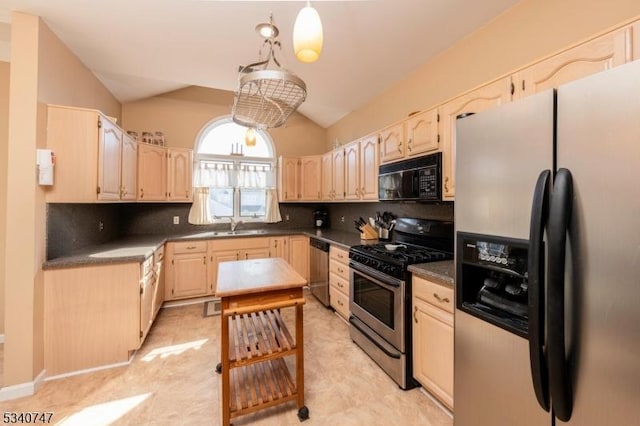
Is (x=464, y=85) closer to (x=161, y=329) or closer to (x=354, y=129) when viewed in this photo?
(x=354, y=129)

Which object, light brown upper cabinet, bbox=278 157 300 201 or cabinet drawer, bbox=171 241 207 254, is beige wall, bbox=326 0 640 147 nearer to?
light brown upper cabinet, bbox=278 157 300 201

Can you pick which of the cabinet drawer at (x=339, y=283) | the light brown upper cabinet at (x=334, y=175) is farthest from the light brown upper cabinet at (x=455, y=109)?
the light brown upper cabinet at (x=334, y=175)

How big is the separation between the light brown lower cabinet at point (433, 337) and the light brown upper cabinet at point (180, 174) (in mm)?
3494

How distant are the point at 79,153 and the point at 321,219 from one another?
3.45m

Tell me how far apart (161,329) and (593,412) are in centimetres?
350

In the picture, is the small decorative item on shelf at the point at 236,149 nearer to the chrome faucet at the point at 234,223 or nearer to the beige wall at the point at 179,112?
the beige wall at the point at 179,112

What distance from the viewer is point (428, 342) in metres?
1.83

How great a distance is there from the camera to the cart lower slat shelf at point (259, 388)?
5.67ft

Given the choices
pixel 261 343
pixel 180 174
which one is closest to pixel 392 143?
pixel 261 343

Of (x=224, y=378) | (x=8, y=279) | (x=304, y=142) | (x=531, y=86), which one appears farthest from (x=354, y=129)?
(x=8, y=279)

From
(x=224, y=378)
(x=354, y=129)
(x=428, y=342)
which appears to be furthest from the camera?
(x=354, y=129)

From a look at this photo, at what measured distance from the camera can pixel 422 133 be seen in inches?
90.5

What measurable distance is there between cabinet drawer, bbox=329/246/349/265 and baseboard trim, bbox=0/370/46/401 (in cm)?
272

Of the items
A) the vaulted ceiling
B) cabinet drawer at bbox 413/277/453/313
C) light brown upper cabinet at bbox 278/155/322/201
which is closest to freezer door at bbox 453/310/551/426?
cabinet drawer at bbox 413/277/453/313
